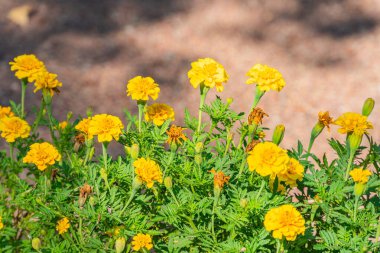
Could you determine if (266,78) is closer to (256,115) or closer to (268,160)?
(256,115)

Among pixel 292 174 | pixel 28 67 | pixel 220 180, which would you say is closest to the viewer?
pixel 220 180

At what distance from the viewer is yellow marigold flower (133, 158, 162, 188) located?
6.05 feet

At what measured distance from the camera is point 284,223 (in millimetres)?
1631

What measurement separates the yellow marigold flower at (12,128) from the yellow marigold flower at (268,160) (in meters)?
0.91

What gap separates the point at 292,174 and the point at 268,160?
0.69 feet

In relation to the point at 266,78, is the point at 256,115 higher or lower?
lower

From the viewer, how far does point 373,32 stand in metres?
4.61

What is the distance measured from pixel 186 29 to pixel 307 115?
3.69ft

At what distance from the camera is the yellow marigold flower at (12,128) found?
2254 millimetres

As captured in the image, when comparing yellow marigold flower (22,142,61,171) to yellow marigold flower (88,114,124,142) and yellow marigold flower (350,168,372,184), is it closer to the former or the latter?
yellow marigold flower (88,114,124,142)

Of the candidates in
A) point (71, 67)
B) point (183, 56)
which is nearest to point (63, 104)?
point (71, 67)

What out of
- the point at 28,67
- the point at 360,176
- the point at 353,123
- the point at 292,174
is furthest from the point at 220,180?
the point at 28,67

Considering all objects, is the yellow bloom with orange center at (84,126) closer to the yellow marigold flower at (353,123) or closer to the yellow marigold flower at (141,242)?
the yellow marigold flower at (141,242)

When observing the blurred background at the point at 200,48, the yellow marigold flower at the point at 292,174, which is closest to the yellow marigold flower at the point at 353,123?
the yellow marigold flower at the point at 292,174
